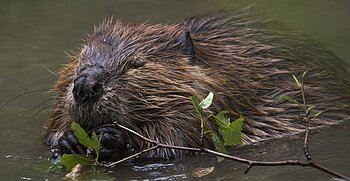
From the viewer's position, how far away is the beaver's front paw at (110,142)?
4.48 metres

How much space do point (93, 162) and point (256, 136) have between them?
1.12 meters

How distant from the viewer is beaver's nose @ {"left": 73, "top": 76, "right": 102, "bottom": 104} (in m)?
4.39

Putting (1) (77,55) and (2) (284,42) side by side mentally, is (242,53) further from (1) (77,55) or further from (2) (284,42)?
(1) (77,55)

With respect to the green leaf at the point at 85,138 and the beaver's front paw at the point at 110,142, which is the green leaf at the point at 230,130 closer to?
the green leaf at the point at 85,138

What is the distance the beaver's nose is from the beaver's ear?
2.04ft

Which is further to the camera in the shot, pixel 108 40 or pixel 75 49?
pixel 75 49

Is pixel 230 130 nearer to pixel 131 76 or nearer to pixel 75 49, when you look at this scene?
pixel 131 76

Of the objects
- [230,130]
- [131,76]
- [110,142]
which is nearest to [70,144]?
[110,142]

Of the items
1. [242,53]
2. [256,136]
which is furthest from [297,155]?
[242,53]

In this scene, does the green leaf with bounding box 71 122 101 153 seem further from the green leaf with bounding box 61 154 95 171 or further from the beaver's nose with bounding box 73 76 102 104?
the beaver's nose with bounding box 73 76 102 104

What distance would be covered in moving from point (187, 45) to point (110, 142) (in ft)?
2.43

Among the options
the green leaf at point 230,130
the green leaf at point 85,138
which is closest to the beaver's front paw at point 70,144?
the green leaf at point 85,138

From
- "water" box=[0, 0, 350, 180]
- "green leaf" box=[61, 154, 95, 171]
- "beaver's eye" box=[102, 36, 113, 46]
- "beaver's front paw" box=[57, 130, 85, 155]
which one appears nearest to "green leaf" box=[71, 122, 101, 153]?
"green leaf" box=[61, 154, 95, 171]

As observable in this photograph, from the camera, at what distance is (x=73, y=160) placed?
411 cm
